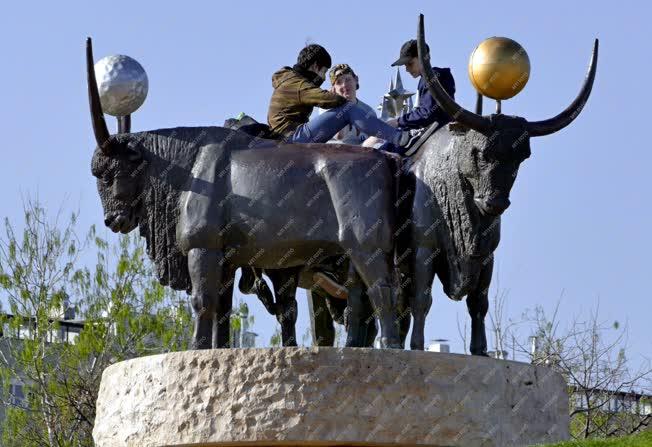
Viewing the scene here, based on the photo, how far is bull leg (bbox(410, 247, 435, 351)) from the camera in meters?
11.0

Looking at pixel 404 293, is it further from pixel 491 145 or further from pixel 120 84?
pixel 120 84

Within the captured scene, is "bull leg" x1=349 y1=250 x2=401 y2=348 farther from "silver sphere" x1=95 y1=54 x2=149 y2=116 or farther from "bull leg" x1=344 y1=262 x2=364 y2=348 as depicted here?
"silver sphere" x1=95 y1=54 x2=149 y2=116

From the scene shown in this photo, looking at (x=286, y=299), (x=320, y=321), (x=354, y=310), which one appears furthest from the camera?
(x=320, y=321)

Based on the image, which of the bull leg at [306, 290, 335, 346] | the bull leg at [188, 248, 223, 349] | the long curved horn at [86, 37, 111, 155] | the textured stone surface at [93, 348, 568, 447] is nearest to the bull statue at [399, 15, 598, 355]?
the textured stone surface at [93, 348, 568, 447]

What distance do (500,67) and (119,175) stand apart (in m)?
2.83

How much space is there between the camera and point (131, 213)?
38.0ft

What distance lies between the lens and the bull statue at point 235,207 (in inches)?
434

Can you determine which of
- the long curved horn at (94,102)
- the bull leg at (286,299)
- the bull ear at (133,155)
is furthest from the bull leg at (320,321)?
the long curved horn at (94,102)

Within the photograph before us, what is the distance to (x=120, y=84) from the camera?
38.8 feet

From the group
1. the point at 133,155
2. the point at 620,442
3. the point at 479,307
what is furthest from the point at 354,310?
the point at 620,442

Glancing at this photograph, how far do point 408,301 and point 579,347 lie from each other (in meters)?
15.0

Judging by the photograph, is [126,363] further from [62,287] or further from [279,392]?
[62,287]

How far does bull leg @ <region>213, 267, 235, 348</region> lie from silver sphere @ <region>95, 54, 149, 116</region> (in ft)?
5.10

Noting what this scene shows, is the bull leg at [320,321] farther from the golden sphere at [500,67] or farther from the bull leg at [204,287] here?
the golden sphere at [500,67]
